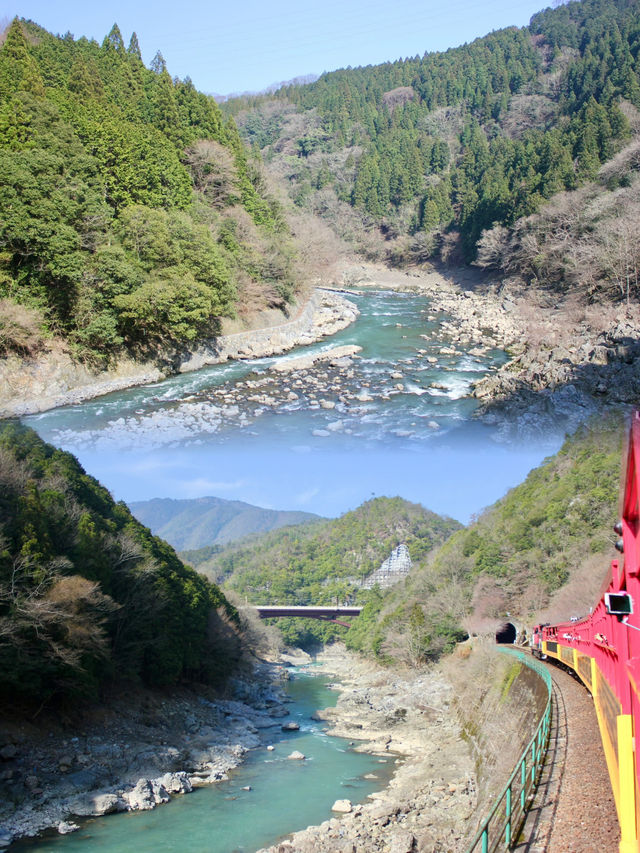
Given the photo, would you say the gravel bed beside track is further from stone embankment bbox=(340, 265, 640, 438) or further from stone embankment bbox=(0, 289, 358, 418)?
stone embankment bbox=(0, 289, 358, 418)

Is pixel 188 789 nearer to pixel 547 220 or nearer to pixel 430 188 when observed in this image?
pixel 547 220

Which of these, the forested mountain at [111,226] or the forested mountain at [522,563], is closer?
the forested mountain at [111,226]

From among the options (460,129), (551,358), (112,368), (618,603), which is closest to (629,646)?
(618,603)

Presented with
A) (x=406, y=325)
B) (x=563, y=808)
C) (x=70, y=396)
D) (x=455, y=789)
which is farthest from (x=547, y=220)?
(x=563, y=808)

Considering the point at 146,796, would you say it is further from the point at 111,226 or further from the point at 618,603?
the point at 111,226

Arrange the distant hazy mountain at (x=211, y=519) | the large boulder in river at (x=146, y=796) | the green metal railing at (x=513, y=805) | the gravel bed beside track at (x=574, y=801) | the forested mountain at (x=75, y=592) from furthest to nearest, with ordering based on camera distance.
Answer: the distant hazy mountain at (x=211, y=519), the forested mountain at (x=75, y=592), the large boulder in river at (x=146, y=796), the gravel bed beside track at (x=574, y=801), the green metal railing at (x=513, y=805)

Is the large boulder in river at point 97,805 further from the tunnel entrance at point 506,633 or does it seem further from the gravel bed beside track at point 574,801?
the tunnel entrance at point 506,633

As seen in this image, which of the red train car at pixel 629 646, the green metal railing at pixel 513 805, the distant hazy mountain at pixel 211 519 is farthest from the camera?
the distant hazy mountain at pixel 211 519

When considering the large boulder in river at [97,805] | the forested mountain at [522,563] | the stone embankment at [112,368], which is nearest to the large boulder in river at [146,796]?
the large boulder in river at [97,805]
